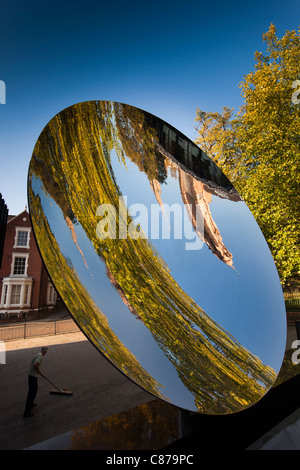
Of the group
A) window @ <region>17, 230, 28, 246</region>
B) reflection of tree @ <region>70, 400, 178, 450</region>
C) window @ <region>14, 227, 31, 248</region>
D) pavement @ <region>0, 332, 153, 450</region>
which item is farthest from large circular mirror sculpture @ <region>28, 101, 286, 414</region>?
window @ <region>17, 230, 28, 246</region>

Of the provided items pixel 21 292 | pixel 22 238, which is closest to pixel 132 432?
pixel 21 292

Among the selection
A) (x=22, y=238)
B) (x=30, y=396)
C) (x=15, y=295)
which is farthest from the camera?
(x=22, y=238)

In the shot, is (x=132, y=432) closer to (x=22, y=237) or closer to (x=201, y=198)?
(x=201, y=198)

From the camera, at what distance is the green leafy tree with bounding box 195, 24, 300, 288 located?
10602 mm

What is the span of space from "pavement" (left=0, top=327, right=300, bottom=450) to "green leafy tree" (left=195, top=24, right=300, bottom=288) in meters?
7.66

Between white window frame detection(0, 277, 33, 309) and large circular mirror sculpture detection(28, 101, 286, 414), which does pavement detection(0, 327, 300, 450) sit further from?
white window frame detection(0, 277, 33, 309)

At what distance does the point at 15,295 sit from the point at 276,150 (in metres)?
29.4

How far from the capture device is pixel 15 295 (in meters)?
27.9

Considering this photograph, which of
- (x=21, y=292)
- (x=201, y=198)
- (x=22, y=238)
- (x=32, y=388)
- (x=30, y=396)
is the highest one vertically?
(x=201, y=198)

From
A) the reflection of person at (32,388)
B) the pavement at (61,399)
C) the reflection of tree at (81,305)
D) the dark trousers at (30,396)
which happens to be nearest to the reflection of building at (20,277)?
the pavement at (61,399)

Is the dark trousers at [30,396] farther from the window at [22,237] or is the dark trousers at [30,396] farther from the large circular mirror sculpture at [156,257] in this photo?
the window at [22,237]
